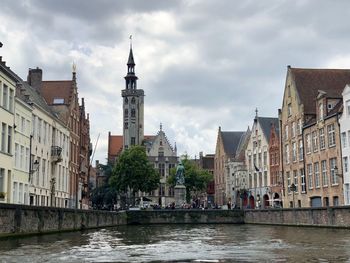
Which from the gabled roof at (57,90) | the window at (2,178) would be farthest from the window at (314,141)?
the window at (2,178)

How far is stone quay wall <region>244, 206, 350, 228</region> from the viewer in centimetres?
3528

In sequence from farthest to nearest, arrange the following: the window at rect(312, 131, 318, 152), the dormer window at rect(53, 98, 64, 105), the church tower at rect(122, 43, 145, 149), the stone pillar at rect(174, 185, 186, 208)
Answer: the church tower at rect(122, 43, 145, 149) < the stone pillar at rect(174, 185, 186, 208) < the dormer window at rect(53, 98, 64, 105) < the window at rect(312, 131, 318, 152)

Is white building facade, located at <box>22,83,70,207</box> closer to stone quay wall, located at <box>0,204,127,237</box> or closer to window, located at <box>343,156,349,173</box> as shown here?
stone quay wall, located at <box>0,204,127,237</box>

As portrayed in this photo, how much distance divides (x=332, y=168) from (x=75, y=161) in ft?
92.1

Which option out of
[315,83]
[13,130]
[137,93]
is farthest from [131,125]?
[13,130]

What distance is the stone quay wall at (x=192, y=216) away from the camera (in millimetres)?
58375

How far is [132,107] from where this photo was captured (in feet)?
390

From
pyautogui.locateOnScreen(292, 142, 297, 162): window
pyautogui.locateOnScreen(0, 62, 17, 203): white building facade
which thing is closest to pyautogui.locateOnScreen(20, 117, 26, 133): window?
pyautogui.locateOnScreen(0, 62, 17, 203): white building facade

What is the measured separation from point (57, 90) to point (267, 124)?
3305cm

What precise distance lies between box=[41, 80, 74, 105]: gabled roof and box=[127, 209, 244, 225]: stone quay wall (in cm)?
1461

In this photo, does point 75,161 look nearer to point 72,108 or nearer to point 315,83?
point 72,108

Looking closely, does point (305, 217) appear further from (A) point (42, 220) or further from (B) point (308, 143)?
(A) point (42, 220)

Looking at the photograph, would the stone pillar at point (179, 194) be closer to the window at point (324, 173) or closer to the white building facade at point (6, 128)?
the window at point (324, 173)

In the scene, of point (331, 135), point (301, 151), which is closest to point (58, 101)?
point (301, 151)
